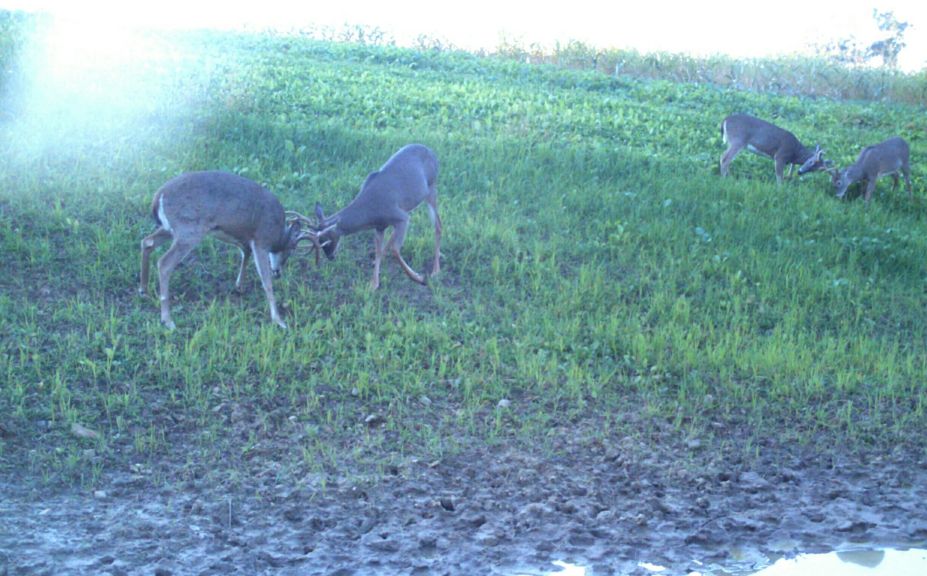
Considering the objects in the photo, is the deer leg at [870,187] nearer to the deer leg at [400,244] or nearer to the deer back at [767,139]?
the deer back at [767,139]

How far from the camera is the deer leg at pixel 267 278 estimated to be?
913cm

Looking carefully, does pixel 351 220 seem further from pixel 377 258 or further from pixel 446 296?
pixel 446 296

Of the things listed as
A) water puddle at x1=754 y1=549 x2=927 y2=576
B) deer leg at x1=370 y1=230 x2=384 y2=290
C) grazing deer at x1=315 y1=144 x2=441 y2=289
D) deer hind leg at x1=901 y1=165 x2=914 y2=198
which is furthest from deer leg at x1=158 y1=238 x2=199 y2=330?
deer hind leg at x1=901 y1=165 x2=914 y2=198

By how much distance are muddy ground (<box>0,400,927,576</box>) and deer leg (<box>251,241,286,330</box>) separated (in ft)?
6.77

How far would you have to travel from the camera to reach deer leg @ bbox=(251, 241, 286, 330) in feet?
30.0

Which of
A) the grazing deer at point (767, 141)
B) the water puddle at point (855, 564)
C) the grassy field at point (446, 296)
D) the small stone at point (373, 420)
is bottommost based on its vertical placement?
the water puddle at point (855, 564)

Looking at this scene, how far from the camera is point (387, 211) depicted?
34.0 feet

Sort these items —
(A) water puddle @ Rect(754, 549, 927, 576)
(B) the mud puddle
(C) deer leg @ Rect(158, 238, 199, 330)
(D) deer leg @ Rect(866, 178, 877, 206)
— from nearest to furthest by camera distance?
1. (B) the mud puddle
2. (A) water puddle @ Rect(754, 549, 927, 576)
3. (C) deer leg @ Rect(158, 238, 199, 330)
4. (D) deer leg @ Rect(866, 178, 877, 206)

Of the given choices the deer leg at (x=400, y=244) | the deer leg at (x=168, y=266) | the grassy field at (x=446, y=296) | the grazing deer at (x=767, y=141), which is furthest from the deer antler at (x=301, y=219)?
the grazing deer at (x=767, y=141)

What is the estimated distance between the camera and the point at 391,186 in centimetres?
1055

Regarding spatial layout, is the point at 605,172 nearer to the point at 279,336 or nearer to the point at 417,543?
the point at 279,336

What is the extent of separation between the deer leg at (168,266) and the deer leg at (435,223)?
2462 mm

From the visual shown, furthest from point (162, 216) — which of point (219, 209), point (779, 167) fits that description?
point (779, 167)

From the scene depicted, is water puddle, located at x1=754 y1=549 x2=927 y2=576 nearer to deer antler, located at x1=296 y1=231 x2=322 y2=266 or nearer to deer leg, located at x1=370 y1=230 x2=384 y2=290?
deer leg, located at x1=370 y1=230 x2=384 y2=290
